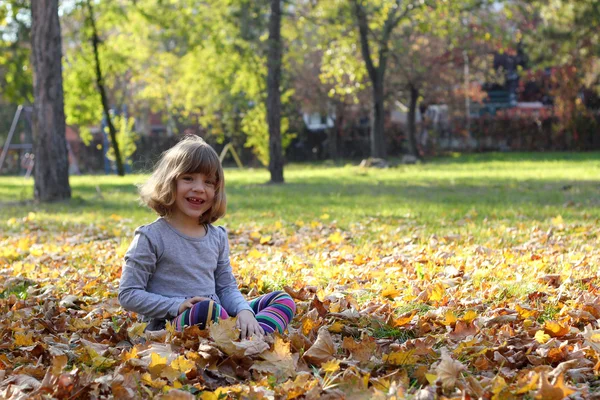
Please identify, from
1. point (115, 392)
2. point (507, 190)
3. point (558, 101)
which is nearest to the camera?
point (115, 392)

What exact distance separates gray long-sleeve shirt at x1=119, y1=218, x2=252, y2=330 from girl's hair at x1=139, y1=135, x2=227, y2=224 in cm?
13

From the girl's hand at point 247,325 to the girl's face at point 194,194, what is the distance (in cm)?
62

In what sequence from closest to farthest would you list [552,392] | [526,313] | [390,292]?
1. [552,392]
2. [526,313]
3. [390,292]

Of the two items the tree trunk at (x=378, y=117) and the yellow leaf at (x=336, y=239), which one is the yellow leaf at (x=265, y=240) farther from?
the tree trunk at (x=378, y=117)

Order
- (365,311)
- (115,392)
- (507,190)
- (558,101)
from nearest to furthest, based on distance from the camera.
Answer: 1. (115,392)
2. (365,311)
3. (507,190)
4. (558,101)

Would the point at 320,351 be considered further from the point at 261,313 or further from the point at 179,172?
the point at 179,172

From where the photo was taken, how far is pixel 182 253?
3.83m

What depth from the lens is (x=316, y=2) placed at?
24.8 m

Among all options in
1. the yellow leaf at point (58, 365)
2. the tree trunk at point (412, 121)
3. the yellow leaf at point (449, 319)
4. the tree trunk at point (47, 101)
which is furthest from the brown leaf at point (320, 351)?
the tree trunk at point (412, 121)

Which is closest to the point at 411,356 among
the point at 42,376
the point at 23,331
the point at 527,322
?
the point at 527,322

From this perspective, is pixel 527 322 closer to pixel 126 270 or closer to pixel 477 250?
pixel 126 270

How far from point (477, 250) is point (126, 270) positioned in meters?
3.24

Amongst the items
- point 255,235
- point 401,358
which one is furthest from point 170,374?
point 255,235

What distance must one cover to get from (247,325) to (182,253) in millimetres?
580
